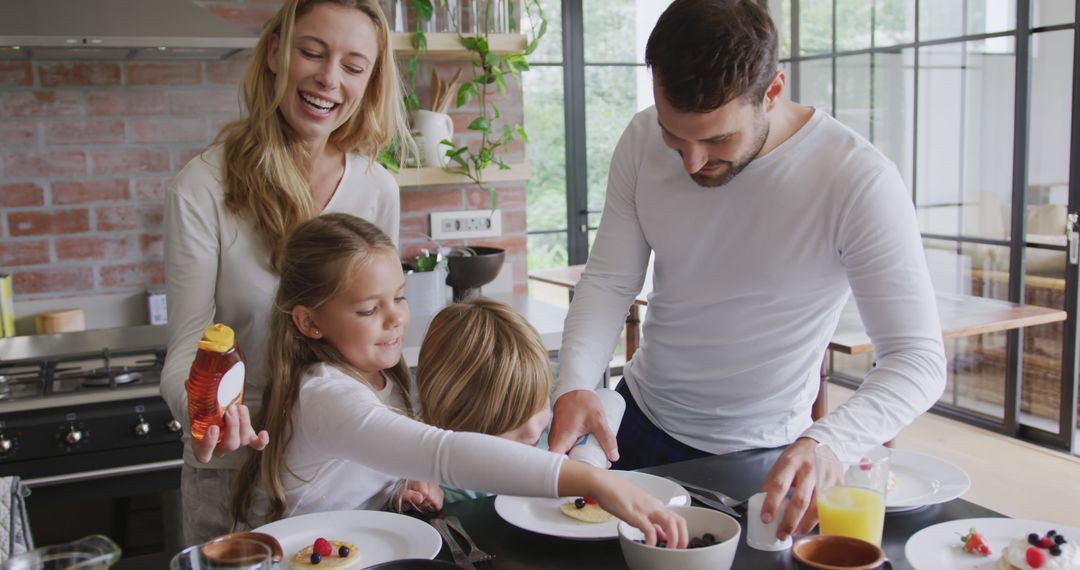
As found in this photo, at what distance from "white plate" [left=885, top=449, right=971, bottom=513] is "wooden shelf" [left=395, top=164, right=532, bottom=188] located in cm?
182

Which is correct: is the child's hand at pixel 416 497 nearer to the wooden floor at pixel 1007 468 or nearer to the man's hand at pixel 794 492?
the man's hand at pixel 794 492

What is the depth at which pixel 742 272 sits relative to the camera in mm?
1633

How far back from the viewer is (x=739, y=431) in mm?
1686

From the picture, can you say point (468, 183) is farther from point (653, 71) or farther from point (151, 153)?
point (653, 71)

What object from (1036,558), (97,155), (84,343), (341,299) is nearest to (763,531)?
(1036,558)

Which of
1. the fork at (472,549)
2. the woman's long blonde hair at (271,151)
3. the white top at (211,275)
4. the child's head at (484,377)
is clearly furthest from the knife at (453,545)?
the woman's long blonde hair at (271,151)

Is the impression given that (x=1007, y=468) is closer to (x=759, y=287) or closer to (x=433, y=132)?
(x=433, y=132)

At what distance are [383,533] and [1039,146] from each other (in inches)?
152

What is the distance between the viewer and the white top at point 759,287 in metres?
1.44

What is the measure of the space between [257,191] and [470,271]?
1364 millimetres

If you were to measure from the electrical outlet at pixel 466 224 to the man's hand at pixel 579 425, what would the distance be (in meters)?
1.73

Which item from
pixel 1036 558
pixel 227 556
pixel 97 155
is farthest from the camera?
pixel 97 155

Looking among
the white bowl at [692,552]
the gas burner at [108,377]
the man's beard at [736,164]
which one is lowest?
the gas burner at [108,377]

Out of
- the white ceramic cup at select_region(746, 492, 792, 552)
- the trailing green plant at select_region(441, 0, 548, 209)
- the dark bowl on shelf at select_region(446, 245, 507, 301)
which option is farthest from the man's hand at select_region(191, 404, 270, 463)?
the trailing green plant at select_region(441, 0, 548, 209)
